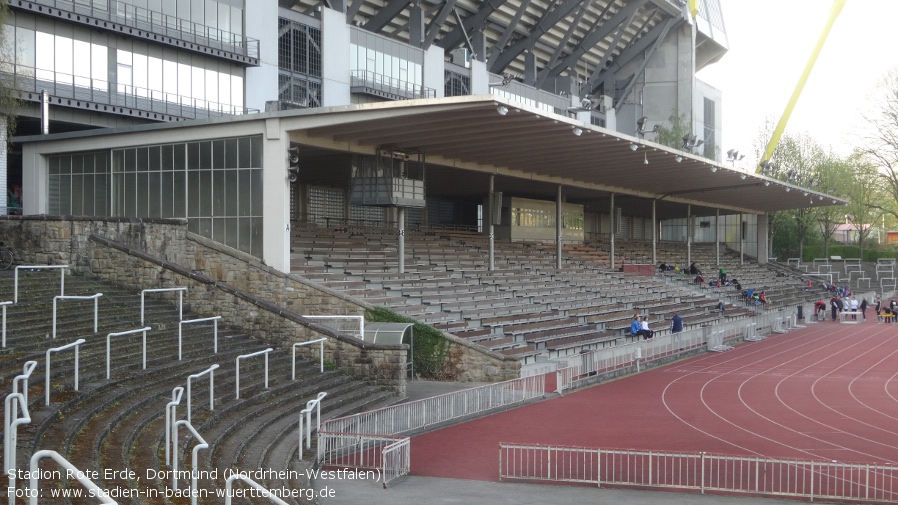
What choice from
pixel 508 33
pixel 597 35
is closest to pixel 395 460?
pixel 508 33

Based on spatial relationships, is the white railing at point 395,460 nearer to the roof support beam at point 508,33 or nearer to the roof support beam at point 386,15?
the roof support beam at point 386,15

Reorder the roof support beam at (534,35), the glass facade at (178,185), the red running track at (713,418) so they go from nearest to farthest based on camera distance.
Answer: the red running track at (713,418) → the glass facade at (178,185) → the roof support beam at (534,35)

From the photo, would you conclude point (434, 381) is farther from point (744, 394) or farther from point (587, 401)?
point (744, 394)

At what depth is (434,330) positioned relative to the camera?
24.7 m

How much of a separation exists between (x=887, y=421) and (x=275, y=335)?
13.9 meters

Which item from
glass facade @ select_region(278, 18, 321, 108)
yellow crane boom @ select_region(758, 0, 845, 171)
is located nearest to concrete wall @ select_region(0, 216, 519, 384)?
glass facade @ select_region(278, 18, 321, 108)

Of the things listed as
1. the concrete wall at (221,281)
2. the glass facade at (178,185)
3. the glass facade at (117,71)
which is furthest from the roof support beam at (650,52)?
the concrete wall at (221,281)

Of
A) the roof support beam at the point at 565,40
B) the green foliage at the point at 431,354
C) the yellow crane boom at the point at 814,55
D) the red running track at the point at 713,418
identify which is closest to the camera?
the red running track at the point at 713,418

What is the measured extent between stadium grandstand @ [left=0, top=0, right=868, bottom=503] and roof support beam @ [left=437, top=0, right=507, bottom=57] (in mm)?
138

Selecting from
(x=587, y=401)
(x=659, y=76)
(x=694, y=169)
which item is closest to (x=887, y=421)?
(x=587, y=401)

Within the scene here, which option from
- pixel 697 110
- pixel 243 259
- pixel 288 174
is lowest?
pixel 243 259

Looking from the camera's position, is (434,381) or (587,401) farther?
(434,381)

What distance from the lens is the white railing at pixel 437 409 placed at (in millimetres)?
15789

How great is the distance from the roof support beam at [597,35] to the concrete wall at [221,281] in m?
41.7
